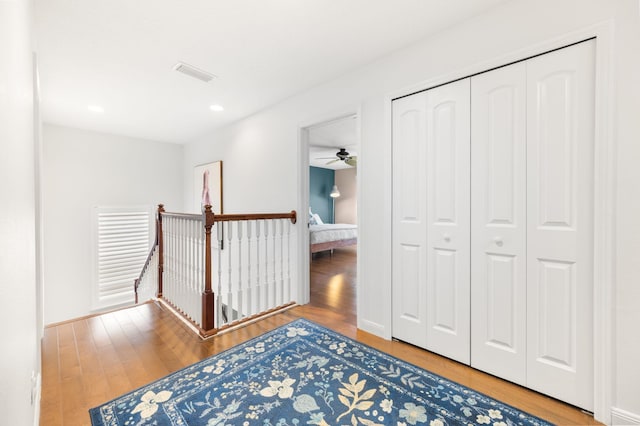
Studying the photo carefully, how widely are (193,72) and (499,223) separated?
115 inches

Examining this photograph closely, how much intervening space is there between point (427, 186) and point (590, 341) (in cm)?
130

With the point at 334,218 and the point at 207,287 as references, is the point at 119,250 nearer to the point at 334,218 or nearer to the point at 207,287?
the point at 207,287

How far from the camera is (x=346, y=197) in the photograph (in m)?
9.09

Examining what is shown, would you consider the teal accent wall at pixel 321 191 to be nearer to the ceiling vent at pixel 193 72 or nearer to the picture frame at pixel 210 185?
the picture frame at pixel 210 185

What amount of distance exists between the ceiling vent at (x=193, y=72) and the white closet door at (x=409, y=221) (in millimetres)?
1851

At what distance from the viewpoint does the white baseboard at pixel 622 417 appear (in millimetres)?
1407

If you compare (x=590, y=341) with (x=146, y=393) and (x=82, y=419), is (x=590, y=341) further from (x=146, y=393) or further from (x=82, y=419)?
(x=82, y=419)

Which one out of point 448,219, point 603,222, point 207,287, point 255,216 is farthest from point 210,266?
point 603,222

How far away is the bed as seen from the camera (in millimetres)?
5695

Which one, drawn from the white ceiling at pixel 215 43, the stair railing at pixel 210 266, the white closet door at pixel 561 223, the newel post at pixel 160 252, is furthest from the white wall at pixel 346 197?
the white closet door at pixel 561 223

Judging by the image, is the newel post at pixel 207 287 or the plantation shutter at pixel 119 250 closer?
the newel post at pixel 207 287

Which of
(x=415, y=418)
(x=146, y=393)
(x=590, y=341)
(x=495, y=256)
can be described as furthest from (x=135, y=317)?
(x=590, y=341)

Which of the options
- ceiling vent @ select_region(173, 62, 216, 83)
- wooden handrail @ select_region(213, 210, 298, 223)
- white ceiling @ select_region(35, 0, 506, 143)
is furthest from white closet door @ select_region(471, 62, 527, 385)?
ceiling vent @ select_region(173, 62, 216, 83)

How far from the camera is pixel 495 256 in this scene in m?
1.88
